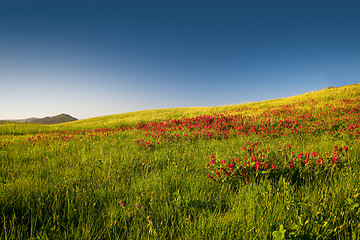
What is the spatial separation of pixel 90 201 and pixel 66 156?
301cm

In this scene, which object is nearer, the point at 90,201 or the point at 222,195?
the point at 90,201

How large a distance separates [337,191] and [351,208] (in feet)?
1.51

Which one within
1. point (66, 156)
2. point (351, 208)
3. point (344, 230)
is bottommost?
point (344, 230)

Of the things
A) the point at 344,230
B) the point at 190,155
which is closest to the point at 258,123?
the point at 190,155

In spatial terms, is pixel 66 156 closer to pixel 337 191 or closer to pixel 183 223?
pixel 183 223

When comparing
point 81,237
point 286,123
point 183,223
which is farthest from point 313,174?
point 286,123

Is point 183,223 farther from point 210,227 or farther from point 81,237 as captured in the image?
point 81,237

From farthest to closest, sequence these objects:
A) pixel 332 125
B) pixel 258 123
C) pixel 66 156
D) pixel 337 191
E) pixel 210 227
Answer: pixel 258 123 → pixel 332 125 → pixel 66 156 → pixel 337 191 → pixel 210 227

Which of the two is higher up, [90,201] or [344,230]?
[90,201]

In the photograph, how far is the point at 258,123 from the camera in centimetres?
967

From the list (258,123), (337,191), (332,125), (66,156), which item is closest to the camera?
(337,191)

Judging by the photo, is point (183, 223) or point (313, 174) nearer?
point (183, 223)

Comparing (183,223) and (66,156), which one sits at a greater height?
(66,156)

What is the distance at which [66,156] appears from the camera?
465 centimetres
